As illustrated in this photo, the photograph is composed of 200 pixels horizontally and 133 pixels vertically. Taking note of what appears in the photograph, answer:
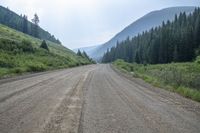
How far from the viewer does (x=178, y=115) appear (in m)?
8.46

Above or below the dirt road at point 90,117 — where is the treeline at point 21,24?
above

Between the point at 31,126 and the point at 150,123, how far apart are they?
296 cm

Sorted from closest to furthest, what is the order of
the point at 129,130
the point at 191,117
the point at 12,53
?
the point at 129,130 < the point at 191,117 < the point at 12,53

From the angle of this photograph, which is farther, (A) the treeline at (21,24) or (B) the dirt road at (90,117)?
(A) the treeline at (21,24)

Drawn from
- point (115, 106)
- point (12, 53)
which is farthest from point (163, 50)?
point (115, 106)

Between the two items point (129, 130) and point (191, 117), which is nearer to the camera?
point (129, 130)

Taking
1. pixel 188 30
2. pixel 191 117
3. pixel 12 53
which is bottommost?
pixel 191 117

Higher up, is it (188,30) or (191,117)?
(188,30)

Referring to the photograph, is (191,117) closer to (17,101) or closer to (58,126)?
(58,126)

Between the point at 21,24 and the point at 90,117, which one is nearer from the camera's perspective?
the point at 90,117

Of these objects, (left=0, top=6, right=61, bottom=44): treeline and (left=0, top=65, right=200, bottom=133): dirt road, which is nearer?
(left=0, top=65, right=200, bottom=133): dirt road

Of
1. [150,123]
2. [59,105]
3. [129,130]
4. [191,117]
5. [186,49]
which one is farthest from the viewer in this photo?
[186,49]

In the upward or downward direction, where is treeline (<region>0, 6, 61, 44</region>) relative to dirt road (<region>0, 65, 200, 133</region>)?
upward

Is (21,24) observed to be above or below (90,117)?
above
